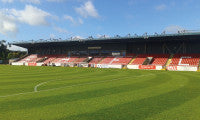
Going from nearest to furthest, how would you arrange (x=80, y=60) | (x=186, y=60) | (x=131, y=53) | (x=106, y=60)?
1. (x=186, y=60)
2. (x=106, y=60)
3. (x=131, y=53)
4. (x=80, y=60)

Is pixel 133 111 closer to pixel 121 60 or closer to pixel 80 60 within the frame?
pixel 121 60

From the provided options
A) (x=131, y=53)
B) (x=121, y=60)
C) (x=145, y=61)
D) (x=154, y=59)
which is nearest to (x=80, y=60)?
(x=121, y=60)

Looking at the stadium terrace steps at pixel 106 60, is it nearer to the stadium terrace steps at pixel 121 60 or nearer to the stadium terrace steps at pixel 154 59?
the stadium terrace steps at pixel 121 60

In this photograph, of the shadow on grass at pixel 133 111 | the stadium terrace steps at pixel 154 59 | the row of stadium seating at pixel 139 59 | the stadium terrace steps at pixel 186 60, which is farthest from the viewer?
the stadium terrace steps at pixel 154 59

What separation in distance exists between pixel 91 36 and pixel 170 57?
83.9ft

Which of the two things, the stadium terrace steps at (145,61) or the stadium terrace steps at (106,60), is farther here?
the stadium terrace steps at (106,60)

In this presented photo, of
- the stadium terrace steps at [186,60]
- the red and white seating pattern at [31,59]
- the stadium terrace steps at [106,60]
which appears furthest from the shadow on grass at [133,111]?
the red and white seating pattern at [31,59]

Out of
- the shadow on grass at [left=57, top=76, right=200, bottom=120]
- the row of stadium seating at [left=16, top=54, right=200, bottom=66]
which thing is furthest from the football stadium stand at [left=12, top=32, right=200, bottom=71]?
the shadow on grass at [left=57, top=76, right=200, bottom=120]

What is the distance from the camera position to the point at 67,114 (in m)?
6.11

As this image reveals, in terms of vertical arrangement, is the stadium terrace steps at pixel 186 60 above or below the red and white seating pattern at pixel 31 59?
below

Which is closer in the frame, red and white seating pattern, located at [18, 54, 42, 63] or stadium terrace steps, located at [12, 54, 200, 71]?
stadium terrace steps, located at [12, 54, 200, 71]

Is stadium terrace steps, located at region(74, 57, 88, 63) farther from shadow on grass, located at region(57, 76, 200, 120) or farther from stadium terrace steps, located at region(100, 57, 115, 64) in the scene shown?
shadow on grass, located at region(57, 76, 200, 120)

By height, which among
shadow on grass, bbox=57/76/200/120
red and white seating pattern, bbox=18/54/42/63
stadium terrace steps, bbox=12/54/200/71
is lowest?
shadow on grass, bbox=57/76/200/120

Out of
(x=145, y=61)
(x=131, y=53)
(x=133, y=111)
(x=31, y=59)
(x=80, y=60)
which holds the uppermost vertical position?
(x=131, y=53)
